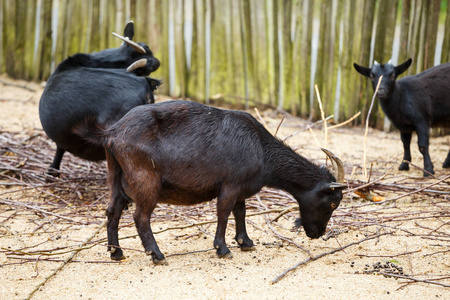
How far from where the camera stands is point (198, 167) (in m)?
4.36

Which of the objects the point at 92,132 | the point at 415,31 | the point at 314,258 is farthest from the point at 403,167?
the point at 92,132

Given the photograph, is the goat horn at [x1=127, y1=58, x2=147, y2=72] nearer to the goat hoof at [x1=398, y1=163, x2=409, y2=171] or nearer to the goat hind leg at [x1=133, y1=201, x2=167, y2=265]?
the goat hind leg at [x1=133, y1=201, x2=167, y2=265]

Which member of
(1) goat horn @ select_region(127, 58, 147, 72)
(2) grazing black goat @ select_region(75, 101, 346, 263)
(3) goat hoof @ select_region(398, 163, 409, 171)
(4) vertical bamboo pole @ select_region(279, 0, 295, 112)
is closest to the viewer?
(2) grazing black goat @ select_region(75, 101, 346, 263)

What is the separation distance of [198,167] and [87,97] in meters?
2.27

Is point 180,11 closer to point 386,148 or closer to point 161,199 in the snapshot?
point 386,148

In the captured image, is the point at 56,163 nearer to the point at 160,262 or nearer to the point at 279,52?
the point at 160,262

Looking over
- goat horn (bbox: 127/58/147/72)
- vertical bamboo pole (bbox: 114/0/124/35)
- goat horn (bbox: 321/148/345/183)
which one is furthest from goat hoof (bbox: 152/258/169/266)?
vertical bamboo pole (bbox: 114/0/124/35)

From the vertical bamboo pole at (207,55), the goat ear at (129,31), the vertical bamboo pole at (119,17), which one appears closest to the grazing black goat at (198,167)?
the goat ear at (129,31)

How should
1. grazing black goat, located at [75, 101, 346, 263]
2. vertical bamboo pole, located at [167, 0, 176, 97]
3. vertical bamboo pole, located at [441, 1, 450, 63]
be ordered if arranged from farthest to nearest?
vertical bamboo pole, located at [167, 0, 176, 97] → vertical bamboo pole, located at [441, 1, 450, 63] → grazing black goat, located at [75, 101, 346, 263]

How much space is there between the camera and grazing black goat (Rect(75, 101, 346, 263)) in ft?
14.0

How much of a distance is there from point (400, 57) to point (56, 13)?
21.2 feet

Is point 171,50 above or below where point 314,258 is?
above

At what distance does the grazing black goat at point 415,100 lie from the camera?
7.88 metres

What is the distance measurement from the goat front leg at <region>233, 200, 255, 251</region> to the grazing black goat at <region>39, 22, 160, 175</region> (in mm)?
1931
